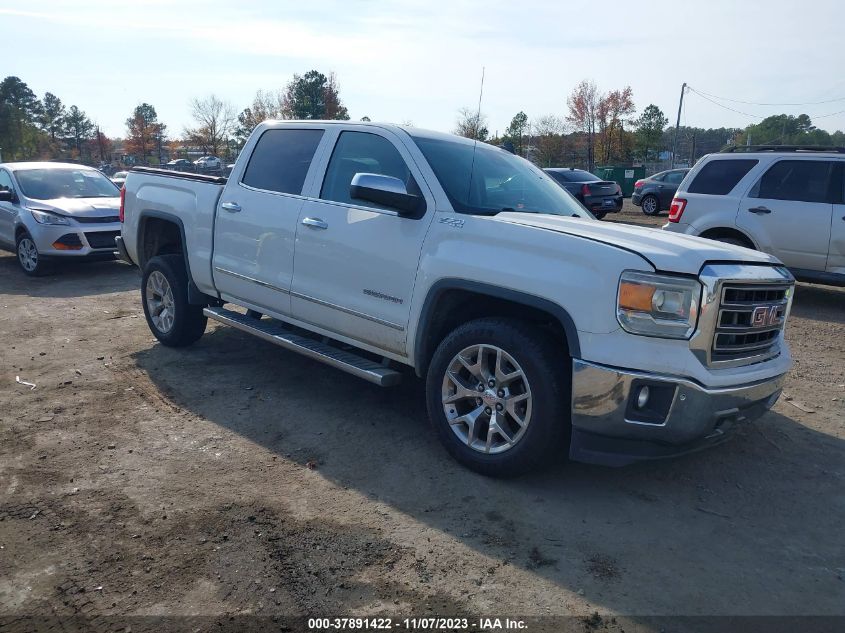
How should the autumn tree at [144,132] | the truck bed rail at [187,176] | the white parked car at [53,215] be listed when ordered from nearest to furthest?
the truck bed rail at [187,176] → the white parked car at [53,215] → the autumn tree at [144,132]

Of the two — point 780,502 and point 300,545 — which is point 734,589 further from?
point 300,545

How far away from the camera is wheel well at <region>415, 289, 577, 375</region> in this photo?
3.84 metres

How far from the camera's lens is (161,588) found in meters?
2.88

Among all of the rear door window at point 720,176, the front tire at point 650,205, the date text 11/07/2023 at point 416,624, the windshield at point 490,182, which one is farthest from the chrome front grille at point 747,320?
the front tire at point 650,205

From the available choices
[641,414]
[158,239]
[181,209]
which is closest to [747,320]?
[641,414]

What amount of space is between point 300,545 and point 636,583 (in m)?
1.53

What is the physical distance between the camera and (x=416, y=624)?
106 inches

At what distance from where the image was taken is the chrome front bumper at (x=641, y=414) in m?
3.30

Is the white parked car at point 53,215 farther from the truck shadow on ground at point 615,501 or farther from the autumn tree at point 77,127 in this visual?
the autumn tree at point 77,127

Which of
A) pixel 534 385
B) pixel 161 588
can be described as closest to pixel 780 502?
pixel 534 385

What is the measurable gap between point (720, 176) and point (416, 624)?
8308 millimetres

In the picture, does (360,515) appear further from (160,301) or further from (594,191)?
(594,191)

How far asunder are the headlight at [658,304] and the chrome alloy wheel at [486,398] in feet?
2.15

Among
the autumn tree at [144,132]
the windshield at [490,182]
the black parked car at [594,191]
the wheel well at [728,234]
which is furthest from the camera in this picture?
the autumn tree at [144,132]
